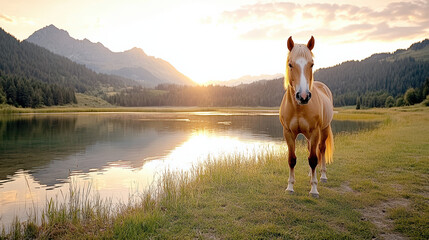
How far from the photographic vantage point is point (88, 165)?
626 inches

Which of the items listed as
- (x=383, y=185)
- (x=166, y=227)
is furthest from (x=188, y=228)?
(x=383, y=185)

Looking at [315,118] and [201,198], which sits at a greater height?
[315,118]

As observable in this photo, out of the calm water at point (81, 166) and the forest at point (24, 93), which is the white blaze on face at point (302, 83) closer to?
the calm water at point (81, 166)

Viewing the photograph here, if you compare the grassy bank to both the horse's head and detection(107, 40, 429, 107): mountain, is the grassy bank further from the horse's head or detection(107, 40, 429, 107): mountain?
detection(107, 40, 429, 107): mountain

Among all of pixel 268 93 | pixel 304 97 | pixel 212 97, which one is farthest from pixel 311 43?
pixel 268 93

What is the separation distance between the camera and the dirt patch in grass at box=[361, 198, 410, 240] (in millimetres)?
5050

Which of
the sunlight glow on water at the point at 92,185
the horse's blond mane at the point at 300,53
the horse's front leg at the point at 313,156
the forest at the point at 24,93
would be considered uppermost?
the forest at the point at 24,93

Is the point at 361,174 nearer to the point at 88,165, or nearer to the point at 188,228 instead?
the point at 188,228

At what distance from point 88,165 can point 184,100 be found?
173971mm

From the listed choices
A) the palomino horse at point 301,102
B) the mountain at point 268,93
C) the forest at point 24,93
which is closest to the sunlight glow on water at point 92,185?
the palomino horse at point 301,102

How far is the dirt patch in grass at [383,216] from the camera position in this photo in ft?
16.6

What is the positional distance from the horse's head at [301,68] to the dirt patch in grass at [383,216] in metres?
3.09

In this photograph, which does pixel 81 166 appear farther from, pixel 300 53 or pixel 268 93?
pixel 268 93

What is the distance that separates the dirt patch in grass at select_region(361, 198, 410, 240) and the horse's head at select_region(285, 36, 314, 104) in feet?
10.1
